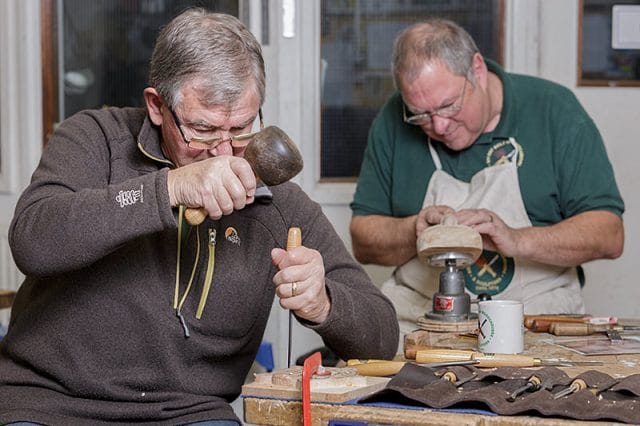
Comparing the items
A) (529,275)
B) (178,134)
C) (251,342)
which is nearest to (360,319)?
(251,342)

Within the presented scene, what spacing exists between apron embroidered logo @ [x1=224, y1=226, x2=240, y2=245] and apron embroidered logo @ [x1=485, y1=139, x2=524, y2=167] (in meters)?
1.14

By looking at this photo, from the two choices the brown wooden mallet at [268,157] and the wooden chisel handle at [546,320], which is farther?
the wooden chisel handle at [546,320]

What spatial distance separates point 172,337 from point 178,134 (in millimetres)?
473

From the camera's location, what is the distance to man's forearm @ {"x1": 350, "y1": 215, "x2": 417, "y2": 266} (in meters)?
3.18

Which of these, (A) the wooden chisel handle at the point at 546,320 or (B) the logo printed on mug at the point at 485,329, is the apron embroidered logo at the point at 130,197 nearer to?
(B) the logo printed on mug at the point at 485,329

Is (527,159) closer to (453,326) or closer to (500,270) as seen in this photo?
(500,270)

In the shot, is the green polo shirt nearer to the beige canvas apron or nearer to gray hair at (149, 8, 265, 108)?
the beige canvas apron

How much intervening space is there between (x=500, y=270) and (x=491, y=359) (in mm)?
1232

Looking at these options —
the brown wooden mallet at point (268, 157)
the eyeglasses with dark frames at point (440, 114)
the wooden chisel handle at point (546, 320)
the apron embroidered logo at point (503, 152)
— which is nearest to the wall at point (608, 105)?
the apron embroidered logo at point (503, 152)

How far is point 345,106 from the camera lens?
4336 millimetres

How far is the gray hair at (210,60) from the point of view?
224 cm

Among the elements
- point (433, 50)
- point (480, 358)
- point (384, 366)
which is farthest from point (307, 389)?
point (433, 50)

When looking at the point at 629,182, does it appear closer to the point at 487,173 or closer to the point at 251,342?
the point at 487,173

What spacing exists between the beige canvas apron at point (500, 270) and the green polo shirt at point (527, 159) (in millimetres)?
37
